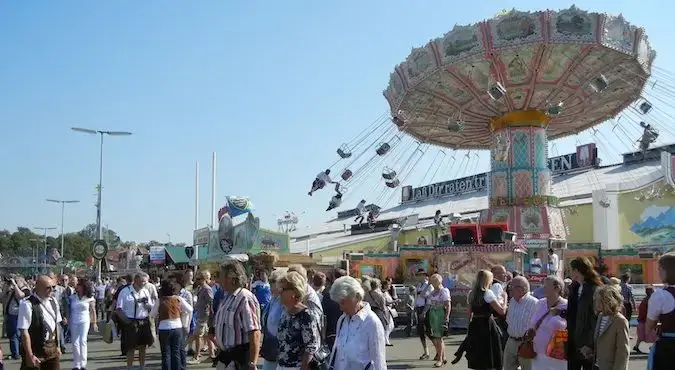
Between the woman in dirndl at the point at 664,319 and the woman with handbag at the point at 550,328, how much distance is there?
35.6 inches

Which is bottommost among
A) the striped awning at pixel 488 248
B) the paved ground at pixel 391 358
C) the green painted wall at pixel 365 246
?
the paved ground at pixel 391 358

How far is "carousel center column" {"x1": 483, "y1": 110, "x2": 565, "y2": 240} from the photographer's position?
27.1 metres

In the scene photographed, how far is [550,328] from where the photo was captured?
23.0 feet

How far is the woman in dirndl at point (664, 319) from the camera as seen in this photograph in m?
5.94

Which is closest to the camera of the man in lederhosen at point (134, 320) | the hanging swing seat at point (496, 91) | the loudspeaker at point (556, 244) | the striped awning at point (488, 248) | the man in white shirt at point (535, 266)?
the man in lederhosen at point (134, 320)

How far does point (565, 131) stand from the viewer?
3200 centimetres

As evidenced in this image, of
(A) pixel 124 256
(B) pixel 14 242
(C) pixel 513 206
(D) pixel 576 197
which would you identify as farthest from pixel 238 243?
(B) pixel 14 242

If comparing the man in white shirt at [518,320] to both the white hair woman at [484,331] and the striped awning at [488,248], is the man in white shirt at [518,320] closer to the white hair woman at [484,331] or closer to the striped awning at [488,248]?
the white hair woman at [484,331]

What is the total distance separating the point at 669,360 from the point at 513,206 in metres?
21.8

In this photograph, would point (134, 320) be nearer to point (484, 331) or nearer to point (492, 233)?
point (484, 331)

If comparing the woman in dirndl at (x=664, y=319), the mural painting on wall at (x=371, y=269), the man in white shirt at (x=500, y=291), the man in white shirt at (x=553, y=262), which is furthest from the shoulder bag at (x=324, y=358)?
the mural painting on wall at (x=371, y=269)

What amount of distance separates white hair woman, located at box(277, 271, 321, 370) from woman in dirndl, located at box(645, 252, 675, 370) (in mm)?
2803

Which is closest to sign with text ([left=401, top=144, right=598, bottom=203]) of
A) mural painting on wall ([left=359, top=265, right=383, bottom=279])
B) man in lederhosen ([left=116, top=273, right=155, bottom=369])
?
mural painting on wall ([left=359, top=265, right=383, bottom=279])

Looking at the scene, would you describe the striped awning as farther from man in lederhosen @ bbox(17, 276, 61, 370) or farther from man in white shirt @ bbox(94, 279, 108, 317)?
man in lederhosen @ bbox(17, 276, 61, 370)
